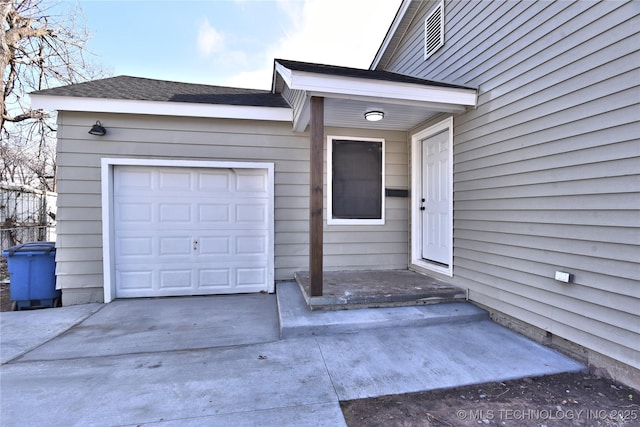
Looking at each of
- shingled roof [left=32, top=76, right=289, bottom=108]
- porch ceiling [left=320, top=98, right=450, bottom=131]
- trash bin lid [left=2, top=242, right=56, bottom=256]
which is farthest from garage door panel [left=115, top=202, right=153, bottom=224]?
porch ceiling [left=320, top=98, right=450, bottom=131]

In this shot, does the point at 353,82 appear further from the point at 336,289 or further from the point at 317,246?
the point at 336,289

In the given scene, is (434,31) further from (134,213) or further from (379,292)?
(134,213)

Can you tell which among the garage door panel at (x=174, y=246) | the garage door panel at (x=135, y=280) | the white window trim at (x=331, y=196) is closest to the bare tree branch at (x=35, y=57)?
the garage door panel at (x=135, y=280)

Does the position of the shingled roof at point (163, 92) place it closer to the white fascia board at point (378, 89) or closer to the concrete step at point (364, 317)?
the white fascia board at point (378, 89)

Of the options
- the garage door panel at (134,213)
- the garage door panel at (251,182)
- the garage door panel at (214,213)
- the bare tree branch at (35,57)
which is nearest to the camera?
the garage door panel at (134,213)

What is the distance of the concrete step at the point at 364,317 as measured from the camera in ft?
9.52

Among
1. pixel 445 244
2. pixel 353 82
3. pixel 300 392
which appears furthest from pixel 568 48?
pixel 300 392

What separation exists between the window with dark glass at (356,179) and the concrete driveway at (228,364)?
71.8 inches

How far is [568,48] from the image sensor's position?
246cm

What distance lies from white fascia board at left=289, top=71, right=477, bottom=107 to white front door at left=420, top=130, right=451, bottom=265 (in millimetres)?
706

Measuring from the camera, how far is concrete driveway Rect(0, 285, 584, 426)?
5.99 feet

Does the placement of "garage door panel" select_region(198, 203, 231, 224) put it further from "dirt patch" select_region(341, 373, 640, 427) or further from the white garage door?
"dirt patch" select_region(341, 373, 640, 427)

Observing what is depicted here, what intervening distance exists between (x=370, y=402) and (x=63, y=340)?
10.0 ft

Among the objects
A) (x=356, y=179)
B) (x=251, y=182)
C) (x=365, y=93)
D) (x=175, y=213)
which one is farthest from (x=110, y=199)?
(x=365, y=93)
